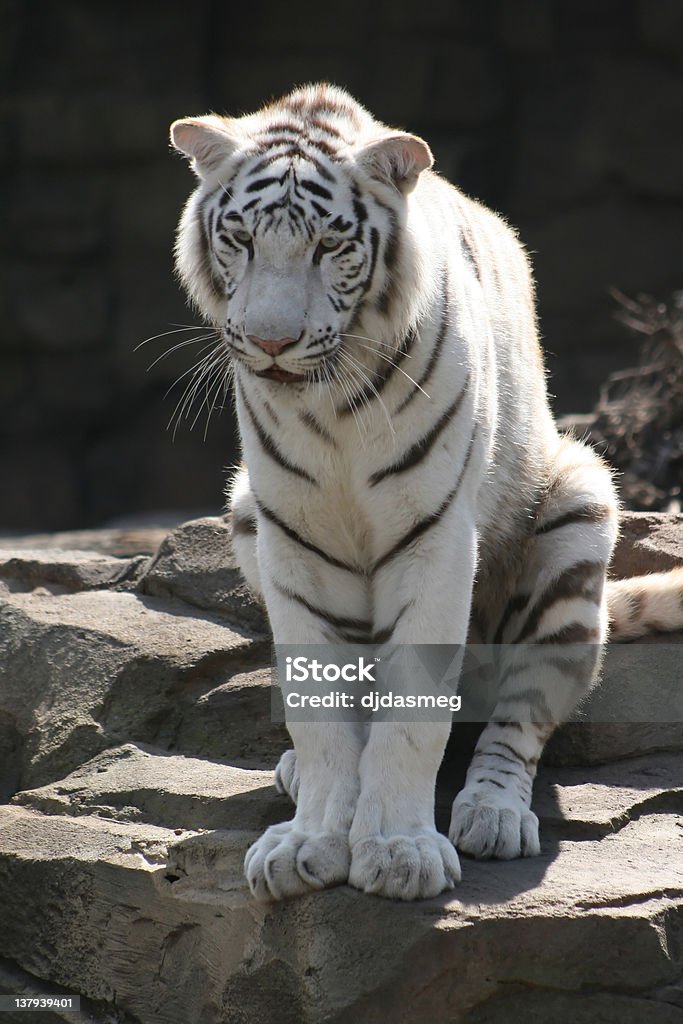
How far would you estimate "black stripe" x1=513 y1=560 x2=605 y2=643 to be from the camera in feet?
11.6

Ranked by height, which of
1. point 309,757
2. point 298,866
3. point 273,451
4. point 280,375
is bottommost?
point 298,866

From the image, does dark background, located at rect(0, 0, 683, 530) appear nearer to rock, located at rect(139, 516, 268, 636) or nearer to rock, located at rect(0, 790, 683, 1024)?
rock, located at rect(139, 516, 268, 636)

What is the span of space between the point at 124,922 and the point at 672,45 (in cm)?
942

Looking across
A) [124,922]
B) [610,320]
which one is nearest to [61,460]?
[610,320]

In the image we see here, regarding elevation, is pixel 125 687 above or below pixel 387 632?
below

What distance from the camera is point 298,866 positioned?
9.34 ft

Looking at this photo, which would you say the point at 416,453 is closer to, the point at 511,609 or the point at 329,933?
the point at 511,609

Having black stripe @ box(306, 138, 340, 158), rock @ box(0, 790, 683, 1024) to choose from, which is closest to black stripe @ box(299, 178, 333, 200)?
black stripe @ box(306, 138, 340, 158)

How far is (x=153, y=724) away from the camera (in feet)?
12.9

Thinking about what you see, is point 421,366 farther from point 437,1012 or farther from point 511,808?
point 437,1012

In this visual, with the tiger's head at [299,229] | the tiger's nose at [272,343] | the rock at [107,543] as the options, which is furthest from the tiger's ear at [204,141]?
the rock at [107,543]

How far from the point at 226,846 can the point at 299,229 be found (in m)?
1.48

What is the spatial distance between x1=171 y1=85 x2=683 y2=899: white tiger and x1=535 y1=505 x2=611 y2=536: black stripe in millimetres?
325

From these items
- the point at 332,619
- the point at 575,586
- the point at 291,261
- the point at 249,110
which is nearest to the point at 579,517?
the point at 575,586
